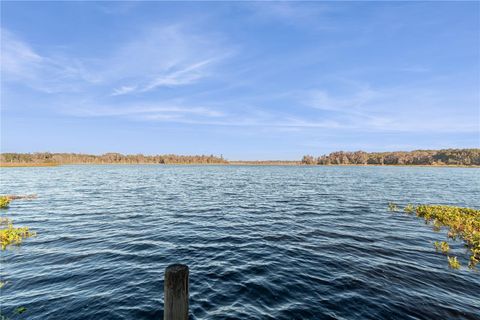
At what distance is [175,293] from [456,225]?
83.2 feet

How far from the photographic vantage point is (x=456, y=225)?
68.8 feet

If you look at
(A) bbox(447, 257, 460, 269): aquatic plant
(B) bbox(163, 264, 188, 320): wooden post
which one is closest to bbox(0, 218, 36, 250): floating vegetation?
(B) bbox(163, 264, 188, 320): wooden post

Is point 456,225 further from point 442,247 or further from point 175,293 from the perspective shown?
point 175,293

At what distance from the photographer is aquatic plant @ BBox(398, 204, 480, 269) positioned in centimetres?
1518

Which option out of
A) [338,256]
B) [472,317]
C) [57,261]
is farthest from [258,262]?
[57,261]

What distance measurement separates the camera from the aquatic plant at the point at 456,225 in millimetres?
15183

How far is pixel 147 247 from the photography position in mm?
16281

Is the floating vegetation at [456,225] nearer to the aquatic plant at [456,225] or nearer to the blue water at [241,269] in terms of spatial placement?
the aquatic plant at [456,225]

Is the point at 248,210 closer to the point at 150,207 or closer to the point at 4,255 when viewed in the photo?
the point at 150,207

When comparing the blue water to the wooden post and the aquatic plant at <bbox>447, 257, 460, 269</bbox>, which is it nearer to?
the aquatic plant at <bbox>447, 257, 460, 269</bbox>

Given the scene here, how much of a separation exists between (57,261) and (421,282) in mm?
18973

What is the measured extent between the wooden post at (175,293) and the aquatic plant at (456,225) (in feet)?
50.0

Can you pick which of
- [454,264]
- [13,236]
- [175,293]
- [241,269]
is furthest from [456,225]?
[13,236]

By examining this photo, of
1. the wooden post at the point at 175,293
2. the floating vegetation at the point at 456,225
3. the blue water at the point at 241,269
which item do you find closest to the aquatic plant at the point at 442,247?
the floating vegetation at the point at 456,225
